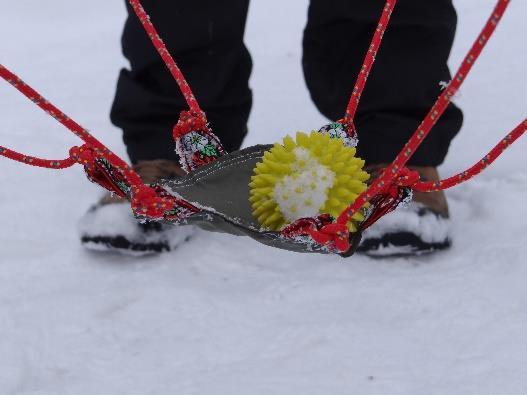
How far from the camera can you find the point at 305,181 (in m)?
0.54

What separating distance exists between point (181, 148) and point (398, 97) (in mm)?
387

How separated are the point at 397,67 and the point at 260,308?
38cm

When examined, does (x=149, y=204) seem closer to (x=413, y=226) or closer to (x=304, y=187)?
(x=304, y=187)

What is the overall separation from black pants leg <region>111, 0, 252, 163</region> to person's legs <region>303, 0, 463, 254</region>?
0.15 m

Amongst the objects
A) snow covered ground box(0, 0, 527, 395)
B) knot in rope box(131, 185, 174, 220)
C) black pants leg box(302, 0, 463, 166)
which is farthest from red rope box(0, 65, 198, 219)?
black pants leg box(302, 0, 463, 166)

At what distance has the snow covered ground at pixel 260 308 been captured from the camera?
616 mm

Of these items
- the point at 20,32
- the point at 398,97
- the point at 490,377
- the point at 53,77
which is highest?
the point at 20,32

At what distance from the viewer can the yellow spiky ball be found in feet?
1.77

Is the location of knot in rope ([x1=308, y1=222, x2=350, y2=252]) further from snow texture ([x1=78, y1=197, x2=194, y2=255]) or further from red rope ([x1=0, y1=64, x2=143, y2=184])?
snow texture ([x1=78, y1=197, x2=194, y2=255])

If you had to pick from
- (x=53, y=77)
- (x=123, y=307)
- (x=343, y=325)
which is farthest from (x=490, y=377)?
(x=53, y=77)

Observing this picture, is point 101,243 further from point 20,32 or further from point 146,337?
point 20,32

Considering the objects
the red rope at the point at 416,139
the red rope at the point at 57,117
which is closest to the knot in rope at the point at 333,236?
the red rope at the point at 416,139

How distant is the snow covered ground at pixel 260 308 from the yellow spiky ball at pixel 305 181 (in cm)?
17

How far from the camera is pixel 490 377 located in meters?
0.58
